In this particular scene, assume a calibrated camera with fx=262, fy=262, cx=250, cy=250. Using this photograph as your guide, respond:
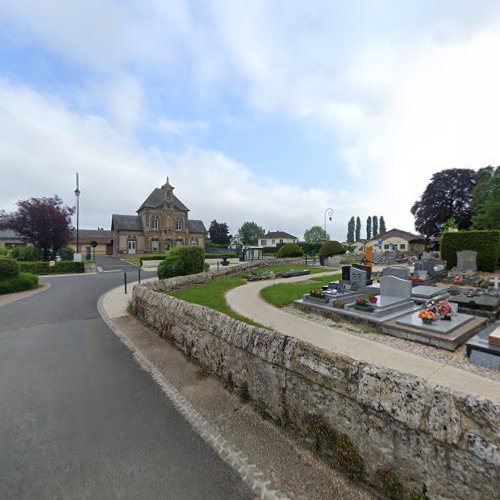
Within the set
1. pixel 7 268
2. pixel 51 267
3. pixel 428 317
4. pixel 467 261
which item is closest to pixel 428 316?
pixel 428 317

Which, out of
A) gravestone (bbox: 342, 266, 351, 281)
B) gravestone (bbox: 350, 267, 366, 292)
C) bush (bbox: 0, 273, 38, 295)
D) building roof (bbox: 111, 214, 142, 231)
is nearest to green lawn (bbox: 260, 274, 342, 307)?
gravestone (bbox: 342, 266, 351, 281)

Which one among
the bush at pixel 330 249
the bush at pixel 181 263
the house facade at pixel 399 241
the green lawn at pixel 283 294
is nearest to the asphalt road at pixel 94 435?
the green lawn at pixel 283 294

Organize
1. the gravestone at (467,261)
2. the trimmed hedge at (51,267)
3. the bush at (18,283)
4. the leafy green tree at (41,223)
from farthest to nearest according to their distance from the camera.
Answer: the leafy green tree at (41,223), the trimmed hedge at (51,267), the gravestone at (467,261), the bush at (18,283)

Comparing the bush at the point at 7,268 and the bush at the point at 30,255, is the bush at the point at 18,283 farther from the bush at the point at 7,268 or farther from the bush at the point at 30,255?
the bush at the point at 30,255

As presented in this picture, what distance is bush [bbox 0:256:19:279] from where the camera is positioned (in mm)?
15297

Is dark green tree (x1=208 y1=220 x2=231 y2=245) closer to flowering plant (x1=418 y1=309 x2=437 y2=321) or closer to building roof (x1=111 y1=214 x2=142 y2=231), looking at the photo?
building roof (x1=111 y1=214 x2=142 y2=231)

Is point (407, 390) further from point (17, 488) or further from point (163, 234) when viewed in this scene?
point (163, 234)

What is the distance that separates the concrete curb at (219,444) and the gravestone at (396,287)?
28.8ft

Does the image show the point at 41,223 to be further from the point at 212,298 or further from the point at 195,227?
Result: the point at 195,227

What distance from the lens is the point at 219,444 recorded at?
3.34 m

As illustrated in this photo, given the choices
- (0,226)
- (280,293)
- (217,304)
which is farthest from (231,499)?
(0,226)

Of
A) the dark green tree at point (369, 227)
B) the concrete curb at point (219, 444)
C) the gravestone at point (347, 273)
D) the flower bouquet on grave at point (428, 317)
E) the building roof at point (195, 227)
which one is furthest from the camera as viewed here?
the dark green tree at point (369, 227)

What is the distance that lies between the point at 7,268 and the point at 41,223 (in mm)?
14695

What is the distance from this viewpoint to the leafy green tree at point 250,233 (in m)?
95.3
